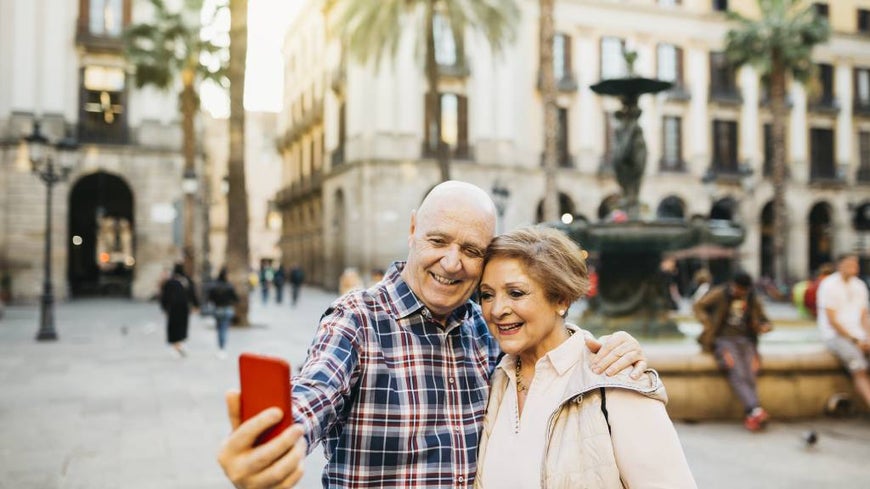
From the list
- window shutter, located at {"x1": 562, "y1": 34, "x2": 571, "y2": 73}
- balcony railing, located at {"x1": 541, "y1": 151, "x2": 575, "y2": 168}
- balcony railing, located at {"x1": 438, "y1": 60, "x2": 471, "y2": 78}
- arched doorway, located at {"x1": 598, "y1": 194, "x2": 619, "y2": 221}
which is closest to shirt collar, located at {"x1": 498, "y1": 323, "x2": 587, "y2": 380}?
balcony railing, located at {"x1": 438, "y1": 60, "x2": 471, "y2": 78}

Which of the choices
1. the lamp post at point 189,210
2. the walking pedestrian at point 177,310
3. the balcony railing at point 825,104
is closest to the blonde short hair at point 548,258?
the walking pedestrian at point 177,310

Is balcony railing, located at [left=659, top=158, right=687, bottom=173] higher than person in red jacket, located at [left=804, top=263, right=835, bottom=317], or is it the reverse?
balcony railing, located at [left=659, top=158, right=687, bottom=173]

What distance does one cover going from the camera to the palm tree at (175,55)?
25.2 metres

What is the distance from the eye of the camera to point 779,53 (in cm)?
3206

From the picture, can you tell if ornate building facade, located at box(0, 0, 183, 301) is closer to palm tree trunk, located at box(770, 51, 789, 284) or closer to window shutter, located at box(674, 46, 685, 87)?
palm tree trunk, located at box(770, 51, 789, 284)

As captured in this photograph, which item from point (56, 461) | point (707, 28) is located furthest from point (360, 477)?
point (707, 28)

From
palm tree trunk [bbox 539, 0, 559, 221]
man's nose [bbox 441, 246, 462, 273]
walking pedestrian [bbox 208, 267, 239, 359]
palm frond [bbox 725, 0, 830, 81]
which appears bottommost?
walking pedestrian [bbox 208, 267, 239, 359]

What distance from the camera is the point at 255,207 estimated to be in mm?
67188

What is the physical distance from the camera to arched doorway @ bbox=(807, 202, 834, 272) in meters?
41.6

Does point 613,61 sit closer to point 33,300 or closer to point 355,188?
point 355,188

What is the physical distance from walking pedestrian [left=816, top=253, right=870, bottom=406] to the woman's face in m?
6.35

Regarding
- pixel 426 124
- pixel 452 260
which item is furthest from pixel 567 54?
pixel 452 260

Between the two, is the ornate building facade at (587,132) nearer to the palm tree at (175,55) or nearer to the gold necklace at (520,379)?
the palm tree at (175,55)

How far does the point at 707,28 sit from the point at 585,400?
136 ft
